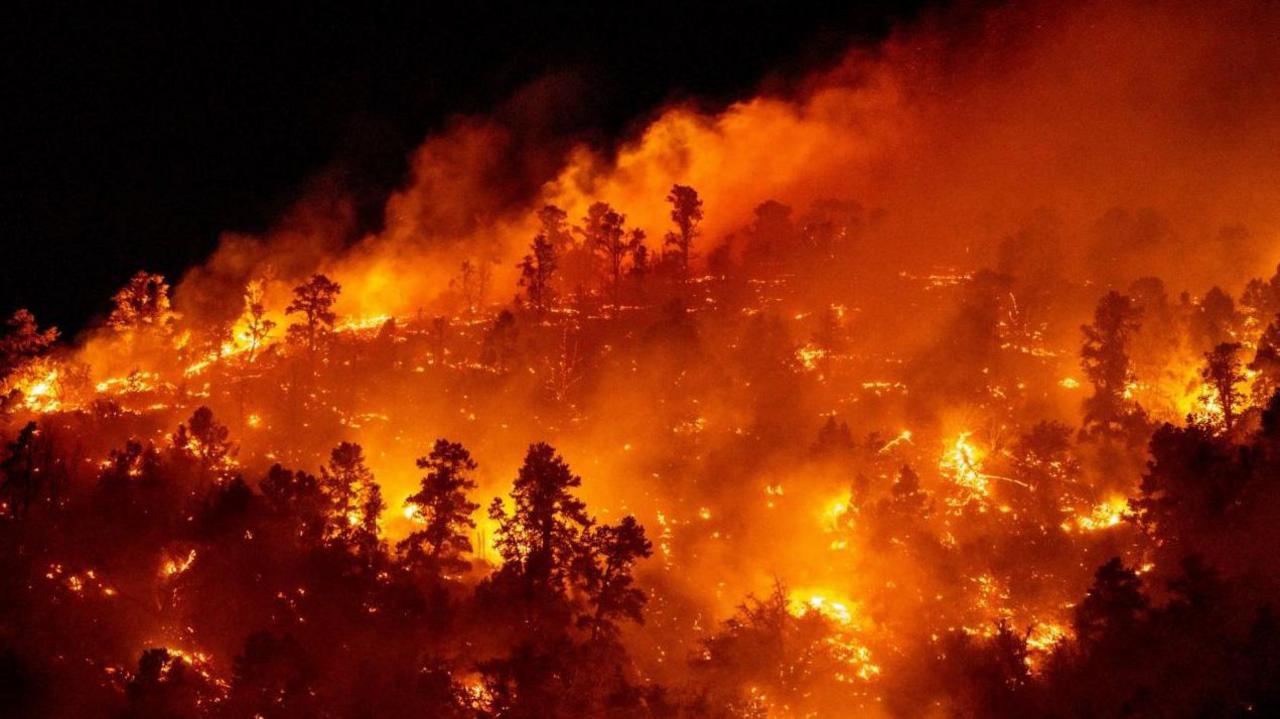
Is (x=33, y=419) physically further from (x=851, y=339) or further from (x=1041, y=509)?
(x=1041, y=509)

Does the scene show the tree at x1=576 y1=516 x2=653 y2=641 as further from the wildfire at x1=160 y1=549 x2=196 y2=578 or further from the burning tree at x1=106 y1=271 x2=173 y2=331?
the burning tree at x1=106 y1=271 x2=173 y2=331

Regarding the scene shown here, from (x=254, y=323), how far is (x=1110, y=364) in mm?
80181

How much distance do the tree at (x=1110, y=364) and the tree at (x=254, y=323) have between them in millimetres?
73777

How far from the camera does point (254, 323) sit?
9506cm

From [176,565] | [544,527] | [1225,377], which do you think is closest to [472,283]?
[176,565]

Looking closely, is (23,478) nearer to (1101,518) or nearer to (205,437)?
(205,437)

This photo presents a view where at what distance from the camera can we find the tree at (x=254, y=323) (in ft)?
294

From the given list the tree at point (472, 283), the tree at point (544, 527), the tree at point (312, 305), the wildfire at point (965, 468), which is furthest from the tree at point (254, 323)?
the wildfire at point (965, 468)

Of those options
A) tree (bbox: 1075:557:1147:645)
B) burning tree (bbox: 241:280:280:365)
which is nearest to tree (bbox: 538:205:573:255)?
burning tree (bbox: 241:280:280:365)

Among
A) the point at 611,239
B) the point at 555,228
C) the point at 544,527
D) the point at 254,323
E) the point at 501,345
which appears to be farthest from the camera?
the point at 555,228

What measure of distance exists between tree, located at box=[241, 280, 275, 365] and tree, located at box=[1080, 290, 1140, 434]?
73.8 meters

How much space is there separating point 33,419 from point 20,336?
810 centimetres

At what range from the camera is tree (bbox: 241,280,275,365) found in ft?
294

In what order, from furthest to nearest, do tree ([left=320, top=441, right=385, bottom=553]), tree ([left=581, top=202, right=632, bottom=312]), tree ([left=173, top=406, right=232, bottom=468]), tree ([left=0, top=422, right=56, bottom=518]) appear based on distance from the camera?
tree ([left=581, top=202, right=632, bottom=312]) < tree ([left=173, top=406, right=232, bottom=468]) < tree ([left=0, top=422, right=56, bottom=518]) < tree ([left=320, top=441, right=385, bottom=553])
